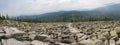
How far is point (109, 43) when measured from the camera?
76.8ft

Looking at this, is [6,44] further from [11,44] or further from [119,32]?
[119,32]

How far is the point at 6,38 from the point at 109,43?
10.4 m

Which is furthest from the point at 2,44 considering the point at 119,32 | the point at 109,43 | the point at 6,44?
the point at 119,32

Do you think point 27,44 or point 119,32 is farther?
point 119,32

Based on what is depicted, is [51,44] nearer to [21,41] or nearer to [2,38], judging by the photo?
[21,41]

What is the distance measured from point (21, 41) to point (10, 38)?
1.21m

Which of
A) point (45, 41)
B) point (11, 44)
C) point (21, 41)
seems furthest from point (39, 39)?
point (11, 44)

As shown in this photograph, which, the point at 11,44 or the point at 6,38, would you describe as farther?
the point at 6,38

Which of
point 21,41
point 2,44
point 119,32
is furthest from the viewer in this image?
point 119,32

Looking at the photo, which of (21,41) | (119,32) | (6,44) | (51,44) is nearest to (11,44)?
(6,44)

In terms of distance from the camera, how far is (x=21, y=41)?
25422mm

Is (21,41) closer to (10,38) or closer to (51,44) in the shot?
(10,38)

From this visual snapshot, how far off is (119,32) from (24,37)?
1039 cm

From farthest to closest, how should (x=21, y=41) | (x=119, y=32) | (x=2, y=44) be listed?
(x=119, y=32)
(x=21, y=41)
(x=2, y=44)
